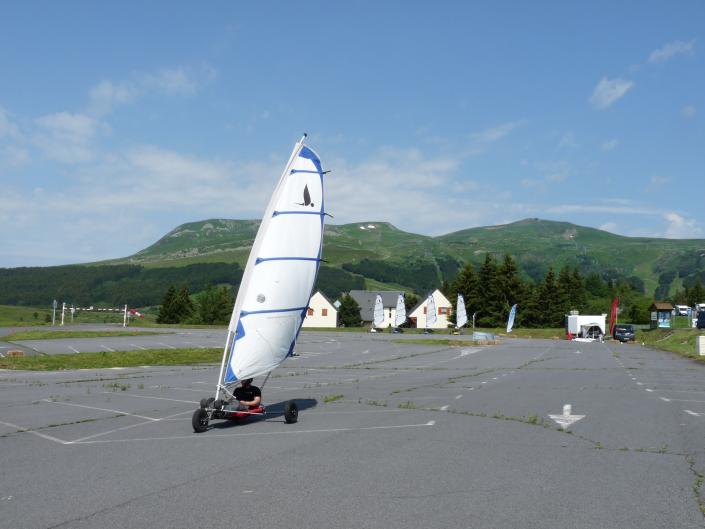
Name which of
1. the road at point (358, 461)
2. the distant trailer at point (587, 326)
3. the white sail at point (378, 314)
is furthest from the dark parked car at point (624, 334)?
the road at point (358, 461)

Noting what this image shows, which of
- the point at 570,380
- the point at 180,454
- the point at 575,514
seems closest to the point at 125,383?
the point at 180,454

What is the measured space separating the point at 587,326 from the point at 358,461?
286 ft

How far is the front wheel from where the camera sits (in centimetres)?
1339

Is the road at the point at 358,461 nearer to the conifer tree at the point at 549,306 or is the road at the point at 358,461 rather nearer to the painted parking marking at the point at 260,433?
the painted parking marking at the point at 260,433

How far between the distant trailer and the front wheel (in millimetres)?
85003

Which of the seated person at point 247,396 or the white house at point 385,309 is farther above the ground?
the white house at point 385,309

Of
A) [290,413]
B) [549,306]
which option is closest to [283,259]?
[290,413]

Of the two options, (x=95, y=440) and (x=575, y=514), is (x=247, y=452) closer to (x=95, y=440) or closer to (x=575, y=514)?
(x=95, y=440)

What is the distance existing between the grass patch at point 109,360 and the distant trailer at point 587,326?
61.6m

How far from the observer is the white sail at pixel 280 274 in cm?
1486

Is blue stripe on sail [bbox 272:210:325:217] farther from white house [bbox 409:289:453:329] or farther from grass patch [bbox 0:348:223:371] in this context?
white house [bbox 409:289:453:329]

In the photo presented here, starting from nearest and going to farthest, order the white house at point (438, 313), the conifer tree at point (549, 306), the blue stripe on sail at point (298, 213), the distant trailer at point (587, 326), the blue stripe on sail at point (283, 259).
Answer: the blue stripe on sail at point (283, 259) < the blue stripe on sail at point (298, 213) < the distant trailer at point (587, 326) < the conifer tree at point (549, 306) < the white house at point (438, 313)

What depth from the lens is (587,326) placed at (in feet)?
304

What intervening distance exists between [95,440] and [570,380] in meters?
20.3
